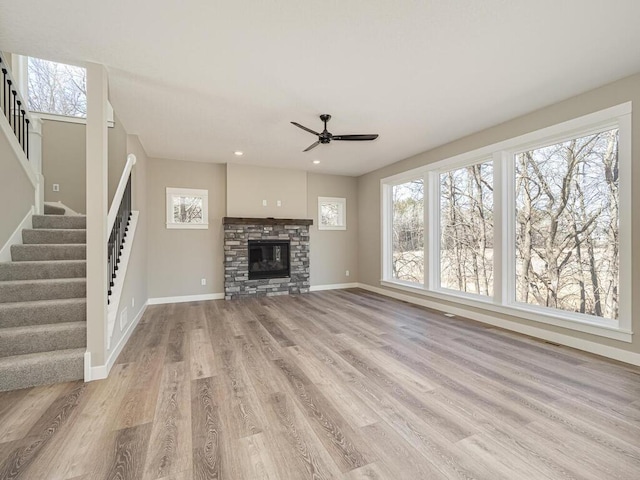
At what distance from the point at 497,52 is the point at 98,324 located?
410cm

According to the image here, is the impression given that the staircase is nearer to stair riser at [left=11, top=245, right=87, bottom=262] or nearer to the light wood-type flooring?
stair riser at [left=11, top=245, right=87, bottom=262]

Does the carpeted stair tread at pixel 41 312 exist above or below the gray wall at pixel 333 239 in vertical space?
below

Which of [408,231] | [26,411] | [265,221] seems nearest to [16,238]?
[26,411]

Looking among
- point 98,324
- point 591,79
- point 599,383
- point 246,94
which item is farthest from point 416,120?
point 98,324

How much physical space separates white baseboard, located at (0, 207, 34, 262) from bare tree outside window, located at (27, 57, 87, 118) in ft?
7.44

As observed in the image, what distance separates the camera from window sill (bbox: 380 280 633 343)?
2922 millimetres

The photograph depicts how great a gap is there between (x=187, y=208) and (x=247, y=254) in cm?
147

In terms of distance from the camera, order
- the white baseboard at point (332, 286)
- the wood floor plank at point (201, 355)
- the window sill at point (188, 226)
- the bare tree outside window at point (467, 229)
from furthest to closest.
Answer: the white baseboard at point (332, 286), the window sill at point (188, 226), the bare tree outside window at point (467, 229), the wood floor plank at point (201, 355)

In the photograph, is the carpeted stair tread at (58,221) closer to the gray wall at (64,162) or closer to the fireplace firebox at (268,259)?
the gray wall at (64,162)

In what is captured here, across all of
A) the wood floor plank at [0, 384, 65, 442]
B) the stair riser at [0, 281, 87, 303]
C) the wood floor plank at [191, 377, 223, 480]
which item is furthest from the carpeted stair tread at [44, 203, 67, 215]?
the wood floor plank at [191, 377, 223, 480]

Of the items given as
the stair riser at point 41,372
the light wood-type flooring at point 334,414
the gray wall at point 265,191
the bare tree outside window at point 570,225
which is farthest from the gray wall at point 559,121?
the stair riser at point 41,372

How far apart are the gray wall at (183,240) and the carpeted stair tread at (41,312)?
2676 mm

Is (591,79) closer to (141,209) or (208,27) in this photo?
(208,27)

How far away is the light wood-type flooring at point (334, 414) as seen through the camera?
1548mm
